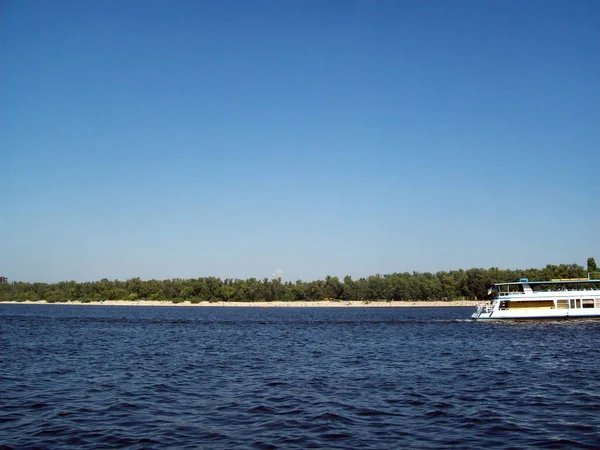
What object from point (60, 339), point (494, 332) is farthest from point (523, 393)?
point (60, 339)

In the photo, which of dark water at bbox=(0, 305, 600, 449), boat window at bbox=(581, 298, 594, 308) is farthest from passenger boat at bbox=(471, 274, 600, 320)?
dark water at bbox=(0, 305, 600, 449)

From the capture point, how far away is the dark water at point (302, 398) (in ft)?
66.4

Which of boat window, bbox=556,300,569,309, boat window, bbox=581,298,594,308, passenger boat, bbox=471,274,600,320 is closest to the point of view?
passenger boat, bbox=471,274,600,320

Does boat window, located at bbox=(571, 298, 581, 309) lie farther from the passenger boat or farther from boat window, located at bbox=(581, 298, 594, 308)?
boat window, located at bbox=(581, 298, 594, 308)

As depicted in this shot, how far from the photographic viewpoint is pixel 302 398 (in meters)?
27.5

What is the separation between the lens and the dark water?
20.2 m

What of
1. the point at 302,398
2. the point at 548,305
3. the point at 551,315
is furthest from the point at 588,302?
the point at 302,398

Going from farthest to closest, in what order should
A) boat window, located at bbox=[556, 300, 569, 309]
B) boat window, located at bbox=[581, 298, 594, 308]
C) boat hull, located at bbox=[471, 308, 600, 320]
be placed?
boat window, located at bbox=[581, 298, 594, 308] → boat window, located at bbox=[556, 300, 569, 309] → boat hull, located at bbox=[471, 308, 600, 320]

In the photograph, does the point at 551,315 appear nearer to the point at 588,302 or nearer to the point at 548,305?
the point at 548,305

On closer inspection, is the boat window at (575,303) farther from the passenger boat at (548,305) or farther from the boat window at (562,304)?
the boat window at (562,304)

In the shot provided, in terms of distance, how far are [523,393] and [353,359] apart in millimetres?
17234

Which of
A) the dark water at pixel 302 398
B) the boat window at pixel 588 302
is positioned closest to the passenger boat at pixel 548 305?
the boat window at pixel 588 302

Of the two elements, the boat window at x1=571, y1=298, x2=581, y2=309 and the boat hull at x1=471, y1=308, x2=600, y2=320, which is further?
the boat window at x1=571, y1=298, x2=581, y2=309

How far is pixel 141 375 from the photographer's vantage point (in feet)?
117
